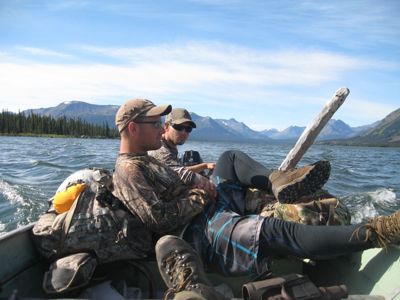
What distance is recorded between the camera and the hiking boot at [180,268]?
313cm

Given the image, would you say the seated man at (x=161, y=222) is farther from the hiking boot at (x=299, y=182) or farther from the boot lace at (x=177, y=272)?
the boot lace at (x=177, y=272)

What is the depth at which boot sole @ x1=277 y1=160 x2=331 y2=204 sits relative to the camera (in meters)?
4.15

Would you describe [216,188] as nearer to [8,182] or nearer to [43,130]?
[8,182]

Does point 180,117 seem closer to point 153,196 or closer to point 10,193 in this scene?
point 153,196

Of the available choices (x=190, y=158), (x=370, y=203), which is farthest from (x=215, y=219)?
(x=370, y=203)

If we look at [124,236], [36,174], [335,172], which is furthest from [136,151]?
[335,172]

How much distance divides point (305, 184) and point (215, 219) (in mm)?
965

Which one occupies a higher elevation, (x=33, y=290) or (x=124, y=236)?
(x=124, y=236)

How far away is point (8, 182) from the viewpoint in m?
14.2

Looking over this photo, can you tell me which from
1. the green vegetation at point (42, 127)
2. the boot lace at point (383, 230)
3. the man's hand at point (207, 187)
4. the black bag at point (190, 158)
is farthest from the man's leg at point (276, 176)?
the green vegetation at point (42, 127)

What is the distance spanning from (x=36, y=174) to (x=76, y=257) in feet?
48.3

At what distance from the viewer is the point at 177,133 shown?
22.5 feet

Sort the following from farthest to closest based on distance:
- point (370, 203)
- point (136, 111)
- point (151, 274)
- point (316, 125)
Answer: point (370, 203), point (316, 125), point (151, 274), point (136, 111)

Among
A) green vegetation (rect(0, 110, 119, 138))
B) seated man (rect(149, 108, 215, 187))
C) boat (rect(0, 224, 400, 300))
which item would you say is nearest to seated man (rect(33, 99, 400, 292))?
boat (rect(0, 224, 400, 300))
